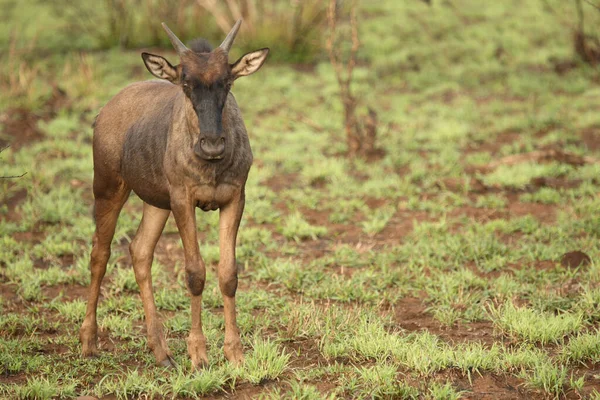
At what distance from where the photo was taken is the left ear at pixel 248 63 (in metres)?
5.23

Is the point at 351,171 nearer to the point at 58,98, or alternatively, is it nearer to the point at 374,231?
the point at 374,231

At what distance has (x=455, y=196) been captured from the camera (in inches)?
370

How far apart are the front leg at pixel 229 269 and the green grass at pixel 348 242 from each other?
12cm

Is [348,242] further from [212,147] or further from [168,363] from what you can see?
[212,147]

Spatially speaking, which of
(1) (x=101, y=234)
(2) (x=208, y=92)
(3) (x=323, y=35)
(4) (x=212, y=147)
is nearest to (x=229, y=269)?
(4) (x=212, y=147)

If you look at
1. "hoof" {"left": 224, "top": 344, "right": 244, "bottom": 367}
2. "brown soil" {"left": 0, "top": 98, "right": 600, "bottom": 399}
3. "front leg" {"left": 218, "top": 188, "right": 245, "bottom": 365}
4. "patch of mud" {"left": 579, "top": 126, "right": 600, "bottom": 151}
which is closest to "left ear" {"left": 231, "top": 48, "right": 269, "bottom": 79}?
"front leg" {"left": 218, "top": 188, "right": 245, "bottom": 365}

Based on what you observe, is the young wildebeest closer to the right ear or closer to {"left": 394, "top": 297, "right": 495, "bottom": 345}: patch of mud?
the right ear

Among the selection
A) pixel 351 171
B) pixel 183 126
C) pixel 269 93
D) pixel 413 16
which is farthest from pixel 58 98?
pixel 413 16

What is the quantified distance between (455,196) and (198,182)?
4.88 m

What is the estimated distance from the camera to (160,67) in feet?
17.4

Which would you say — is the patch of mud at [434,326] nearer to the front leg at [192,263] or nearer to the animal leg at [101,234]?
the front leg at [192,263]

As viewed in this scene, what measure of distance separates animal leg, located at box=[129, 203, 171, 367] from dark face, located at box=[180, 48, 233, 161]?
1.18 metres

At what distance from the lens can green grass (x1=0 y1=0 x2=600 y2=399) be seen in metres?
5.20

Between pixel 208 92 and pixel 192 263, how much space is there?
1.16m
